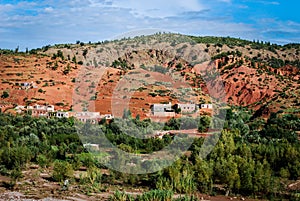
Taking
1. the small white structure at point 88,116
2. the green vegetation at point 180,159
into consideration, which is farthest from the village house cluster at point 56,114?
the green vegetation at point 180,159

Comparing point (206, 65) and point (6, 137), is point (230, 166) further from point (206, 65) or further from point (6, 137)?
point (206, 65)

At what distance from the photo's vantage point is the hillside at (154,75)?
5581cm

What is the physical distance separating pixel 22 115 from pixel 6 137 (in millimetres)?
11601

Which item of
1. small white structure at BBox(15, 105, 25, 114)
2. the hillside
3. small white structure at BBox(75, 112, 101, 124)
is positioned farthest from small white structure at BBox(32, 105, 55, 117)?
small white structure at BBox(75, 112, 101, 124)

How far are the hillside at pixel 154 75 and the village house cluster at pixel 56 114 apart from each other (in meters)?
2.63

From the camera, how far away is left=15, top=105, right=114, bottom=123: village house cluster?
4831 cm

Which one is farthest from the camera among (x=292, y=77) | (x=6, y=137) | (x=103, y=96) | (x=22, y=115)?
(x=292, y=77)

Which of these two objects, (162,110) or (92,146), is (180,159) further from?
(162,110)

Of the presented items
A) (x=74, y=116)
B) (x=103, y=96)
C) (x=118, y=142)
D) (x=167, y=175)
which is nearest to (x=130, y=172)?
(x=167, y=175)

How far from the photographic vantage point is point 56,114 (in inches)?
1965

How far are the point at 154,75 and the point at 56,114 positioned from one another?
62.8 feet

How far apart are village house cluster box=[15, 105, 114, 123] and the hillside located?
104 inches

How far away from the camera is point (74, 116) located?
4912 centimetres

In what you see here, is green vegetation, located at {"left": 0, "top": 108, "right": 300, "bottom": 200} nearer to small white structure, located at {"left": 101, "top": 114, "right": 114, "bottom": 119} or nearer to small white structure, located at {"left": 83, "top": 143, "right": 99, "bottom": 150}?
small white structure, located at {"left": 83, "top": 143, "right": 99, "bottom": 150}
